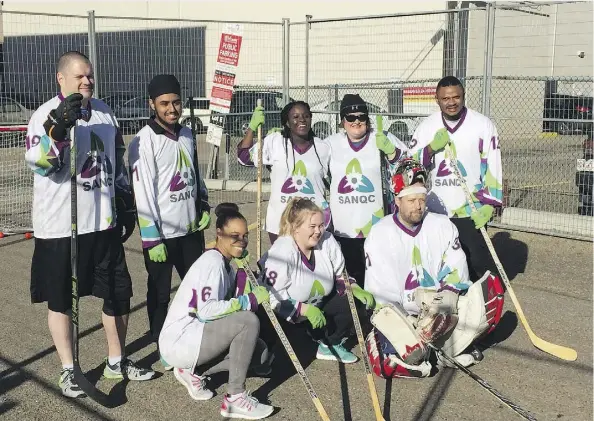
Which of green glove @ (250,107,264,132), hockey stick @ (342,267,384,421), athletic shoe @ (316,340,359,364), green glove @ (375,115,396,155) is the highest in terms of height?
green glove @ (250,107,264,132)

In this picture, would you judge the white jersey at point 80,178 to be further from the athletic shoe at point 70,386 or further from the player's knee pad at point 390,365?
the player's knee pad at point 390,365

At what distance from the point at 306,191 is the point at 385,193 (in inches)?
24.2

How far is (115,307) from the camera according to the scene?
456 cm

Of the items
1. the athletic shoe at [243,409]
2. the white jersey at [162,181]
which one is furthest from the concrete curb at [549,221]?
the athletic shoe at [243,409]

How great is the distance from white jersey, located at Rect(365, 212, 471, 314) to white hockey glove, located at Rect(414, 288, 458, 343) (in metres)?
0.13

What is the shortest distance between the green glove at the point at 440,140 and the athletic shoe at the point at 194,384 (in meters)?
2.46

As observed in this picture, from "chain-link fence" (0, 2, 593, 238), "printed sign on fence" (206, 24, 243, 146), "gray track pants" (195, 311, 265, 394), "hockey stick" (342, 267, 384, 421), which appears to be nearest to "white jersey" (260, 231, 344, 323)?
"hockey stick" (342, 267, 384, 421)

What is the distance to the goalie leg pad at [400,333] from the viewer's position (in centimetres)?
457

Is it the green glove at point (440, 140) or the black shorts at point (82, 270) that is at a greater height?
the green glove at point (440, 140)

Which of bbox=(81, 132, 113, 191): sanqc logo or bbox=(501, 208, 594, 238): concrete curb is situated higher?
bbox=(81, 132, 113, 191): sanqc logo

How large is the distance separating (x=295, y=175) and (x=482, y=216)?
1.42 metres

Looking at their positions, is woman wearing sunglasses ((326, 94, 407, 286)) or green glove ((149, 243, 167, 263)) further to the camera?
woman wearing sunglasses ((326, 94, 407, 286))

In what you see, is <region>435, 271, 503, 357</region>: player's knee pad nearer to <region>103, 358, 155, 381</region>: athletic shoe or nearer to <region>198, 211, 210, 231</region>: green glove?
<region>198, 211, 210, 231</region>: green glove

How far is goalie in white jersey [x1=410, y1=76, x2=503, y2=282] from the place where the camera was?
5.64 meters
